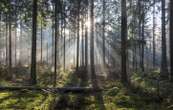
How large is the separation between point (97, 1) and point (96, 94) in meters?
23.2

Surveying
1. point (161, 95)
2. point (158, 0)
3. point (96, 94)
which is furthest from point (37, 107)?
point (158, 0)

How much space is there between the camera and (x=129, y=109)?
34.7ft

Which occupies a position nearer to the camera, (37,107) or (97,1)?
(37,107)

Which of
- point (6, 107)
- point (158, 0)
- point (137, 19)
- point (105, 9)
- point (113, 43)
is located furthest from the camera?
point (113, 43)

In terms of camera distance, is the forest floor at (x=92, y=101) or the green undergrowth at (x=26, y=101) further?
the forest floor at (x=92, y=101)

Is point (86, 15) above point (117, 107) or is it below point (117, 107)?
above

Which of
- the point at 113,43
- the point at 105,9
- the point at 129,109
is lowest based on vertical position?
the point at 129,109

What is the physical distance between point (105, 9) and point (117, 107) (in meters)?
25.4

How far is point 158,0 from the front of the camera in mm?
32500

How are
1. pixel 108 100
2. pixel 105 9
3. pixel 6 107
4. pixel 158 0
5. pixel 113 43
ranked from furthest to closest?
1. pixel 113 43
2. pixel 105 9
3. pixel 158 0
4. pixel 108 100
5. pixel 6 107

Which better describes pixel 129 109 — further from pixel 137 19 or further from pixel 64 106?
pixel 137 19

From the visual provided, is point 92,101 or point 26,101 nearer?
point 26,101

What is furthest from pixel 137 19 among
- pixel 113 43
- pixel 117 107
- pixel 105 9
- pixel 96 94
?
pixel 117 107

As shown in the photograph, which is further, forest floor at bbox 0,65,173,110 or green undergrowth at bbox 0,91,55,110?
forest floor at bbox 0,65,173,110
